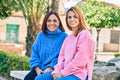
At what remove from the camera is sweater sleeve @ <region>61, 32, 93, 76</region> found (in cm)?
425

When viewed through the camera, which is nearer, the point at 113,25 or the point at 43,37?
the point at 43,37

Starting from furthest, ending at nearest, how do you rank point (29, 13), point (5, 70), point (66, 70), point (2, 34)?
point (2, 34), point (29, 13), point (5, 70), point (66, 70)

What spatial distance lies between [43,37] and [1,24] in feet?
84.6

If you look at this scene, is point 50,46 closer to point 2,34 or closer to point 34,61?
point 34,61

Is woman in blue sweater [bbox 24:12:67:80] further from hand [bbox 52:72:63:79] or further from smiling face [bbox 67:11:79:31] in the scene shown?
smiling face [bbox 67:11:79:31]

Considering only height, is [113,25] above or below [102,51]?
above

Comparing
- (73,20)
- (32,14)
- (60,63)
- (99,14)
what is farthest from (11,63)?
(99,14)

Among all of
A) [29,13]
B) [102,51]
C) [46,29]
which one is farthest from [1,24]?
[46,29]

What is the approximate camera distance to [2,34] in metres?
30.1

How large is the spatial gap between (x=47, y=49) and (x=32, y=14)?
24.4 ft

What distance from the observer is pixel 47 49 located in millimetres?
4977

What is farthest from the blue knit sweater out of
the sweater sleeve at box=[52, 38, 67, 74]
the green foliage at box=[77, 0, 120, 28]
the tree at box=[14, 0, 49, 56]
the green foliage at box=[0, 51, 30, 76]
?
the green foliage at box=[77, 0, 120, 28]

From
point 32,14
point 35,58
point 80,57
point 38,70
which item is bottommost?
point 38,70

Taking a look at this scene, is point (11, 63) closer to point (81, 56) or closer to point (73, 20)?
point (73, 20)
